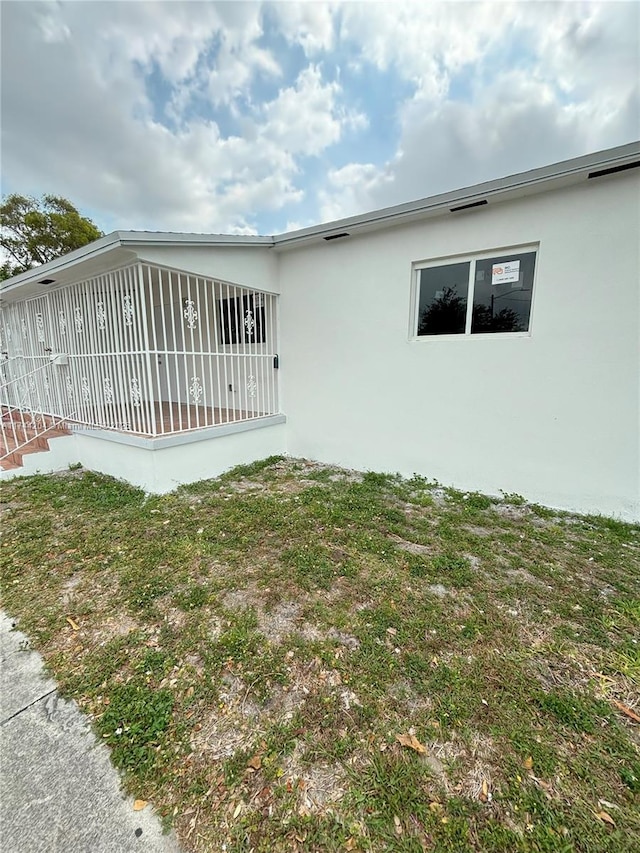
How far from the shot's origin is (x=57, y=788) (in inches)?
55.1

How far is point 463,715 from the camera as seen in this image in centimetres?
168

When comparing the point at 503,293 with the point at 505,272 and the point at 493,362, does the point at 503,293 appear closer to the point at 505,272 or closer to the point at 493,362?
the point at 505,272

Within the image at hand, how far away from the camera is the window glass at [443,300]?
173 inches

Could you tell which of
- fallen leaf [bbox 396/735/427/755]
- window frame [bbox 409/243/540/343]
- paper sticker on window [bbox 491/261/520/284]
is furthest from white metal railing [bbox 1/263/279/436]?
fallen leaf [bbox 396/735/427/755]

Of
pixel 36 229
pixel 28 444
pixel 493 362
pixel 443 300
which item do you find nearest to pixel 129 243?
pixel 28 444

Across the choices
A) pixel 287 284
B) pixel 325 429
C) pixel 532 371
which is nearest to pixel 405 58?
pixel 287 284

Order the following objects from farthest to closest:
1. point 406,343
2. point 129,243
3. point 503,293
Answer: point 406,343
point 503,293
point 129,243

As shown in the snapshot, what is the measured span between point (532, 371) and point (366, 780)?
156 inches

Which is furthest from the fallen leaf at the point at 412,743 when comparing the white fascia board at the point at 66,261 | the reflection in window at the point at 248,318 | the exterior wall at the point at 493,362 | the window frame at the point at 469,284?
the reflection in window at the point at 248,318

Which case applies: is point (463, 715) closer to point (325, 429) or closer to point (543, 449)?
point (543, 449)

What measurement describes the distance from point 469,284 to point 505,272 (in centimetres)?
39

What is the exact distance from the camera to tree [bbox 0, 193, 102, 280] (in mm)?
17125

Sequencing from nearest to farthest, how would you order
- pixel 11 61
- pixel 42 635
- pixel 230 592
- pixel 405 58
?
pixel 42 635
pixel 230 592
pixel 11 61
pixel 405 58

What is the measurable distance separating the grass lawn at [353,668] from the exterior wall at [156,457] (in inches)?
30.6
